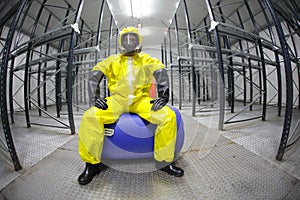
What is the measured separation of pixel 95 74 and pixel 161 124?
576 millimetres

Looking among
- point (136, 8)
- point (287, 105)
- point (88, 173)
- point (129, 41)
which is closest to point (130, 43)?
point (129, 41)

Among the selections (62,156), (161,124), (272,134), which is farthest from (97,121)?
(272,134)

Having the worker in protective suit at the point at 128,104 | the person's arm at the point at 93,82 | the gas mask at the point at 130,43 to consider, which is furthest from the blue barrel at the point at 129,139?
the gas mask at the point at 130,43

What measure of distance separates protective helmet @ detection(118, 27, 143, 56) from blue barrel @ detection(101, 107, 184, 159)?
48cm

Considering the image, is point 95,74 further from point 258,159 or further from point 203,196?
point 258,159

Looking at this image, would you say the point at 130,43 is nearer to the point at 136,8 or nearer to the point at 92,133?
the point at 92,133

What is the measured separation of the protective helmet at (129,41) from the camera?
0.83 m

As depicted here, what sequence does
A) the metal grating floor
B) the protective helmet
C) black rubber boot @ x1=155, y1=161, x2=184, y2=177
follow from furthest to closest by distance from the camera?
1. the protective helmet
2. black rubber boot @ x1=155, y1=161, x2=184, y2=177
3. the metal grating floor

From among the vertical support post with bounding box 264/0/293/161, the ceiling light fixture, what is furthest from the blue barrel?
the ceiling light fixture

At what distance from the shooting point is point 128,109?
83 centimetres

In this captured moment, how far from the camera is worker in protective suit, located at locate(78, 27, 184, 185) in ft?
2.19

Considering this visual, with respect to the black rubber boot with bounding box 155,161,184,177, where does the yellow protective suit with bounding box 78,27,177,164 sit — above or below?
above

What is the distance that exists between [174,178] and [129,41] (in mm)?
934

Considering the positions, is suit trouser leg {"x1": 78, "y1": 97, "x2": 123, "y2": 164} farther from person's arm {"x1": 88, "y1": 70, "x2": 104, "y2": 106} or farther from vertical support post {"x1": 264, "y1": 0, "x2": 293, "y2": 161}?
vertical support post {"x1": 264, "y1": 0, "x2": 293, "y2": 161}
